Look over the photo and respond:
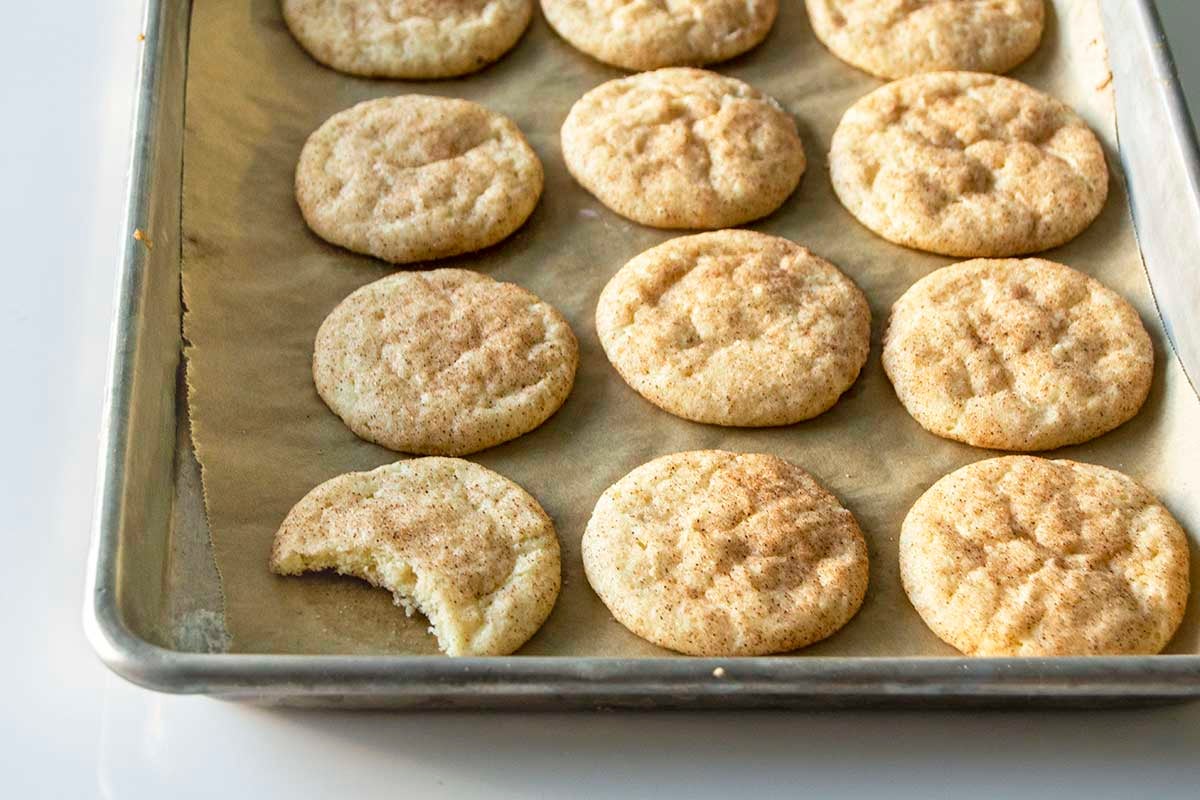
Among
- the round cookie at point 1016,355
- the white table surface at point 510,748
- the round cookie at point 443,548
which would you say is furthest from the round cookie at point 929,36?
the white table surface at point 510,748

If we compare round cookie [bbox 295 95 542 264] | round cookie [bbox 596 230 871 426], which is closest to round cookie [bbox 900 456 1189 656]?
round cookie [bbox 596 230 871 426]

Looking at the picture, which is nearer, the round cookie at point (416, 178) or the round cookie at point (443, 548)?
the round cookie at point (443, 548)

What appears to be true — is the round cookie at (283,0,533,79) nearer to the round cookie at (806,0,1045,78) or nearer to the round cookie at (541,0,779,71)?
the round cookie at (541,0,779,71)

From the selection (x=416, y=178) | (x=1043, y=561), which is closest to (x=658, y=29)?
(x=416, y=178)

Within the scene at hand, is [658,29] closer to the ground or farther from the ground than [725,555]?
farther from the ground

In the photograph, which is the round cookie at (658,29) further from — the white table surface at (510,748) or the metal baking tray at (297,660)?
the white table surface at (510,748)

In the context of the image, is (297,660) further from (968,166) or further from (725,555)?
(968,166)

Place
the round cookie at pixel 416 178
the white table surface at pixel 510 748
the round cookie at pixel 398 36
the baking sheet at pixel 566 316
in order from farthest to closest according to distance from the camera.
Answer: the round cookie at pixel 398 36, the round cookie at pixel 416 178, the baking sheet at pixel 566 316, the white table surface at pixel 510 748
